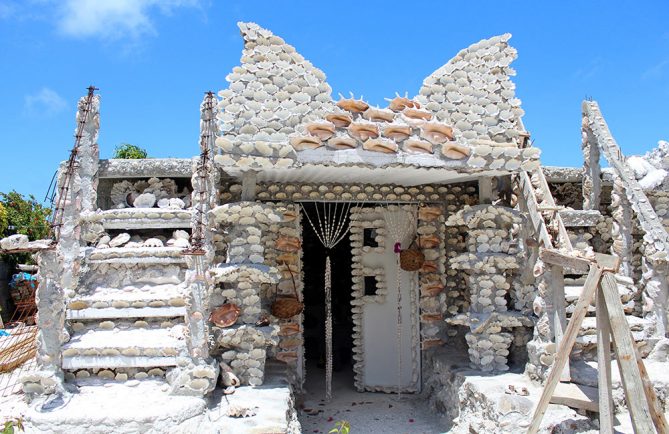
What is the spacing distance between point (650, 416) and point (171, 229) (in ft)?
22.2

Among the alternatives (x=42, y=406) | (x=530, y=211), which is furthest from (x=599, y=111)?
(x=42, y=406)

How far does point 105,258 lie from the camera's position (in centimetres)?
714

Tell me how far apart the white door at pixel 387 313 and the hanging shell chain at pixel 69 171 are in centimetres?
479

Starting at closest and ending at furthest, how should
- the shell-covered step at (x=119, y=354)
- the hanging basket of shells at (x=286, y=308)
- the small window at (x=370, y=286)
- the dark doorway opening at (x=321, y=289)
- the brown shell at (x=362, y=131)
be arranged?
the shell-covered step at (x=119, y=354) → the brown shell at (x=362, y=131) → the hanging basket of shells at (x=286, y=308) → the small window at (x=370, y=286) → the dark doorway opening at (x=321, y=289)

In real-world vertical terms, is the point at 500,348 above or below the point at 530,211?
below

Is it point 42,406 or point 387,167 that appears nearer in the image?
point 42,406

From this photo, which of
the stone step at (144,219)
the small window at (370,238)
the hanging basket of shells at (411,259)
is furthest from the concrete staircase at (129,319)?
the hanging basket of shells at (411,259)

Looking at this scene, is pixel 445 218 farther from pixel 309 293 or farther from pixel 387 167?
pixel 309 293

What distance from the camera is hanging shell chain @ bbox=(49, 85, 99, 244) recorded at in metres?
7.25

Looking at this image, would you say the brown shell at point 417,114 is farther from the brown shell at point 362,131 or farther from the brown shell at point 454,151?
the brown shell at point 362,131

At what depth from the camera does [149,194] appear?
807cm

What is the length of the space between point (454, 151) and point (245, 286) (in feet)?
11.2

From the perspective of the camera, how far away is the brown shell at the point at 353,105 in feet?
23.1

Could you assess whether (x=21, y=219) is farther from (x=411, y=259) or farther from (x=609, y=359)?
(x=609, y=359)
